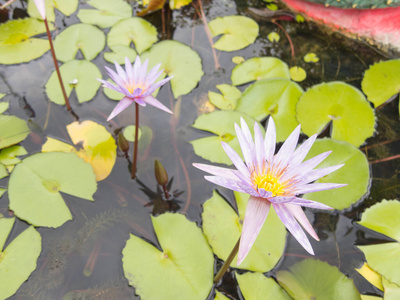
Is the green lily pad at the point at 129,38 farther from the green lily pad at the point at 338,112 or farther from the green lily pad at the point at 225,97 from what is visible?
the green lily pad at the point at 338,112

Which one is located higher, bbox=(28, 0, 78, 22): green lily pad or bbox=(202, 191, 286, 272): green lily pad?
bbox=(28, 0, 78, 22): green lily pad

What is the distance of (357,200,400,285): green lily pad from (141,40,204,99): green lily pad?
1.49 metres

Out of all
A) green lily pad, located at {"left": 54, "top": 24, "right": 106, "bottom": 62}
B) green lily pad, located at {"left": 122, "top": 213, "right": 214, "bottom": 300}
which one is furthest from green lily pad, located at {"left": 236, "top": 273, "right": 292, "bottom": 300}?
green lily pad, located at {"left": 54, "top": 24, "right": 106, "bottom": 62}

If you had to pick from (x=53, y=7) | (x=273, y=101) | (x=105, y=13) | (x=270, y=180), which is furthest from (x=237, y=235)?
(x=53, y=7)

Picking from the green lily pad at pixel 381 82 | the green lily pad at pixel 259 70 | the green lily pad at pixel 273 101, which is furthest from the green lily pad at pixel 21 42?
the green lily pad at pixel 381 82

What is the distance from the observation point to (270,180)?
4.15 ft

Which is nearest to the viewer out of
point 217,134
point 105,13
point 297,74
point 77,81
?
point 217,134

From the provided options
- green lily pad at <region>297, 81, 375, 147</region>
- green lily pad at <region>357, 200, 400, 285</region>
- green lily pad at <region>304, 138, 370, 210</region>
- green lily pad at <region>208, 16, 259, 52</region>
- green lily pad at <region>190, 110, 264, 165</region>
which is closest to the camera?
green lily pad at <region>357, 200, 400, 285</region>

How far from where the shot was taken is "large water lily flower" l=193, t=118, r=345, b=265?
1038 mm

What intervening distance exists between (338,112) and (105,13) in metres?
2.13

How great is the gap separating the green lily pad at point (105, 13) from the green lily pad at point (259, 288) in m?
2.29

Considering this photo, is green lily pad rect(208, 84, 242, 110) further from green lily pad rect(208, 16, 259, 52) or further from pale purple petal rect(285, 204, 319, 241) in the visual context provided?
pale purple petal rect(285, 204, 319, 241)

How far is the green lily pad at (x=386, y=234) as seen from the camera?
1574mm

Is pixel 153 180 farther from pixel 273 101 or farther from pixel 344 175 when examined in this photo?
pixel 344 175
